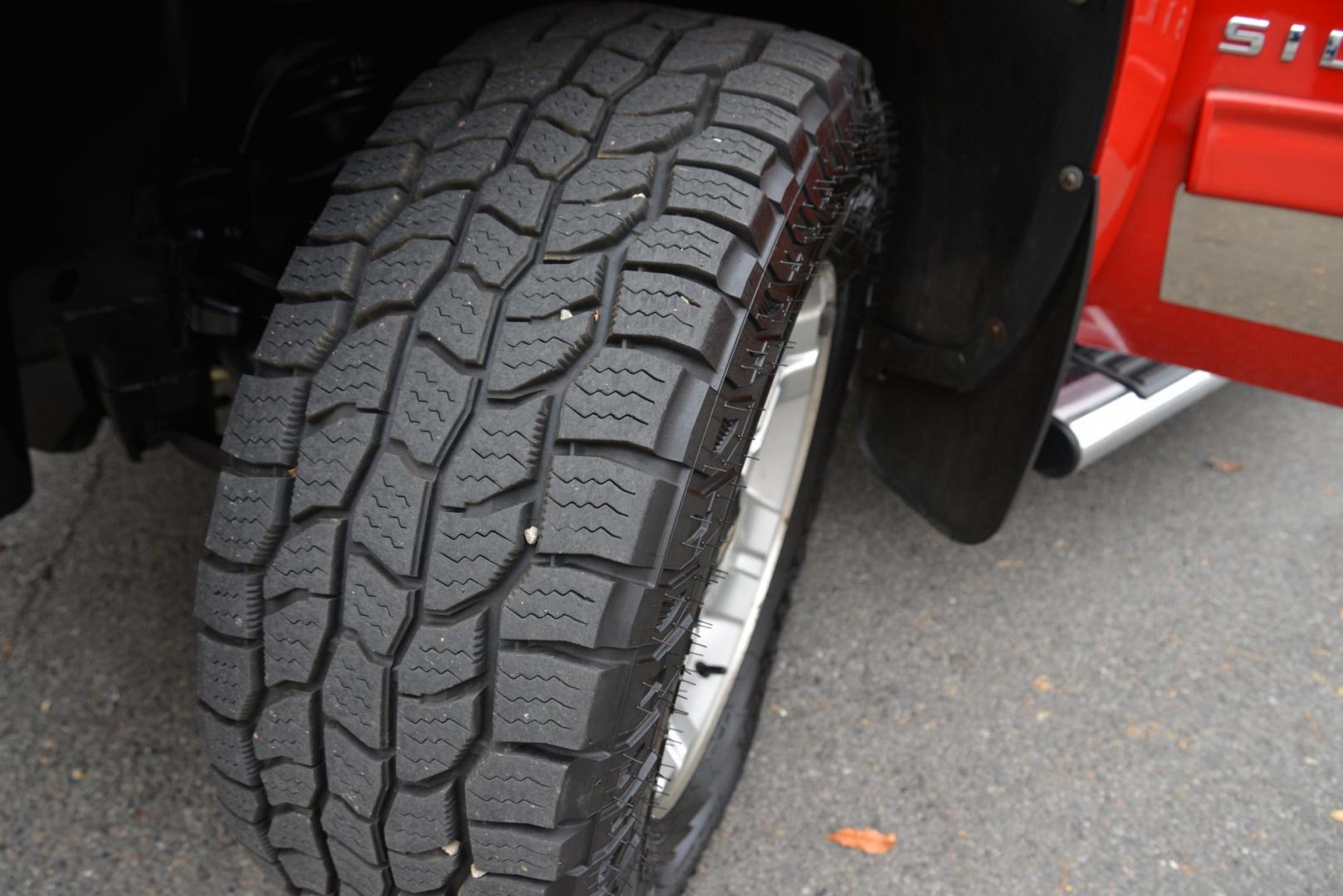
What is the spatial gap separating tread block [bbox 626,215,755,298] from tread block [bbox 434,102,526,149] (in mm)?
218

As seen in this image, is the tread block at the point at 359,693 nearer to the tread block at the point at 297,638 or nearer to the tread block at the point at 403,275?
the tread block at the point at 297,638

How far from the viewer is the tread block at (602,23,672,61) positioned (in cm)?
118

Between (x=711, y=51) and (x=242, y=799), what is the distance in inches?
38.6

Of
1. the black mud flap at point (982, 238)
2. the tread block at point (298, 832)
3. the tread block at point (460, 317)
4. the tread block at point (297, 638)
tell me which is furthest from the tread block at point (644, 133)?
the tread block at point (298, 832)

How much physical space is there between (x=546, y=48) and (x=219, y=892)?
4.18 ft

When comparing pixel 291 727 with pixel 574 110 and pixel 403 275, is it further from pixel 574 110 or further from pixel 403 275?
pixel 574 110

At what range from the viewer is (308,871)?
1182 millimetres

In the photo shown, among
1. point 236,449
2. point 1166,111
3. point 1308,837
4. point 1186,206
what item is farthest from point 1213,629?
point 236,449

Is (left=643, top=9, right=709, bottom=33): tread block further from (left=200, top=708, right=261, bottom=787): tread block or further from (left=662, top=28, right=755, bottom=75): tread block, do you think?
(left=200, top=708, right=261, bottom=787): tread block

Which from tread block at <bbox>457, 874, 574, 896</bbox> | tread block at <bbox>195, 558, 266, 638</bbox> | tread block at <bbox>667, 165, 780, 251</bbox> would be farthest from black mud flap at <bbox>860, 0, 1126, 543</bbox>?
tread block at <bbox>195, 558, 266, 638</bbox>

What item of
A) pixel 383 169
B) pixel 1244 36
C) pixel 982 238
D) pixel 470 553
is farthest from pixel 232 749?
pixel 1244 36

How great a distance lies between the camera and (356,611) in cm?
105

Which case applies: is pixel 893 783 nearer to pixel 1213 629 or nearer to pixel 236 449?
pixel 1213 629

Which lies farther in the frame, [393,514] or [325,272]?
[325,272]
